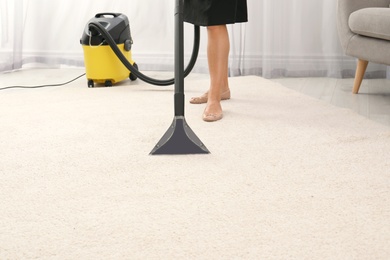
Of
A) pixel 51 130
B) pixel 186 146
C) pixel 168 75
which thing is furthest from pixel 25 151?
pixel 168 75

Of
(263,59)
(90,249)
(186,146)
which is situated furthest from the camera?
(263,59)

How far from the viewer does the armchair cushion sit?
8.87ft

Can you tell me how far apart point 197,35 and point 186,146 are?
0.94 m

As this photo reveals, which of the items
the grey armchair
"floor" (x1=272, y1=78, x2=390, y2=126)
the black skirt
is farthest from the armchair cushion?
the black skirt

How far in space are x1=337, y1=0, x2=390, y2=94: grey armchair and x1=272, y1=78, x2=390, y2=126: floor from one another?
11 centimetres

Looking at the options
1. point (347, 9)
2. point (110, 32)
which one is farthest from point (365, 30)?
point (110, 32)

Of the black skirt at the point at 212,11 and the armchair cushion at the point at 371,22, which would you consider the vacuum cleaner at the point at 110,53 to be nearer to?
the black skirt at the point at 212,11

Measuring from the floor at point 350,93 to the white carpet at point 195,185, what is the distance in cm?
14

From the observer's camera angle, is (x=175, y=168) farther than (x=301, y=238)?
Yes

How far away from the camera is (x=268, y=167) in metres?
1.86

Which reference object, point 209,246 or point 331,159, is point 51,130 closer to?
point 331,159

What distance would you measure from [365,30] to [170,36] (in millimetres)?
1341

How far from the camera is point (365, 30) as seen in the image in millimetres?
2852

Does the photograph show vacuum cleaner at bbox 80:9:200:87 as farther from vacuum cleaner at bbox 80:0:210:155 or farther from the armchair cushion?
the armchair cushion
